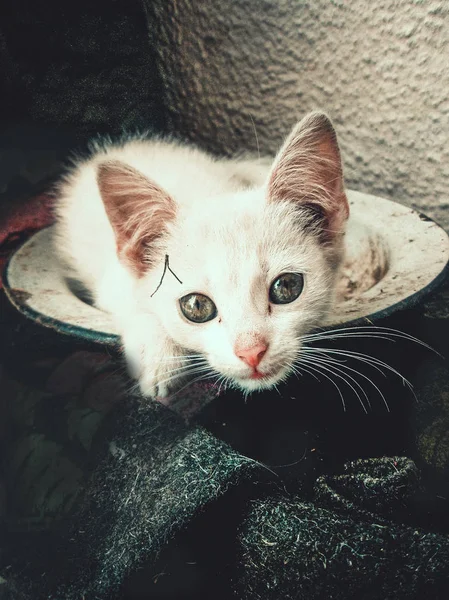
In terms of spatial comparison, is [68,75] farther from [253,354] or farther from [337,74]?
[253,354]

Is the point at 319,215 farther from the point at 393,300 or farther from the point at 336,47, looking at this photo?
the point at 336,47

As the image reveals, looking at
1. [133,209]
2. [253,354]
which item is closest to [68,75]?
[133,209]

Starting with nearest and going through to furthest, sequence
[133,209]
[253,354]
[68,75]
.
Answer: [253,354]
[133,209]
[68,75]

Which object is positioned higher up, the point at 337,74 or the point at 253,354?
the point at 337,74

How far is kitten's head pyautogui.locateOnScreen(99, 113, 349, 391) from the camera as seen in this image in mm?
647

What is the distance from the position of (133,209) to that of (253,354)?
0.87 ft

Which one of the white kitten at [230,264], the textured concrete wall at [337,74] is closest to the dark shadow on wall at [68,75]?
the textured concrete wall at [337,74]

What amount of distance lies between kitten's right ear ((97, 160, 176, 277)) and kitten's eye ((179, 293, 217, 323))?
107mm

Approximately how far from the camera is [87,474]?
2.08 ft

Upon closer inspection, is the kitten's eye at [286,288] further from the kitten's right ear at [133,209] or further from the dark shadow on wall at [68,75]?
the dark shadow on wall at [68,75]

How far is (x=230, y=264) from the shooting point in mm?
661

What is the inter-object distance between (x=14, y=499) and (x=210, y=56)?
818 mm

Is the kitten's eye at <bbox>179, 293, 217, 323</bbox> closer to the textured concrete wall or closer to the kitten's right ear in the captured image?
the kitten's right ear

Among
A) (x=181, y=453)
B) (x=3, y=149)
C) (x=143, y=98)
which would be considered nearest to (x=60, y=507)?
(x=181, y=453)
